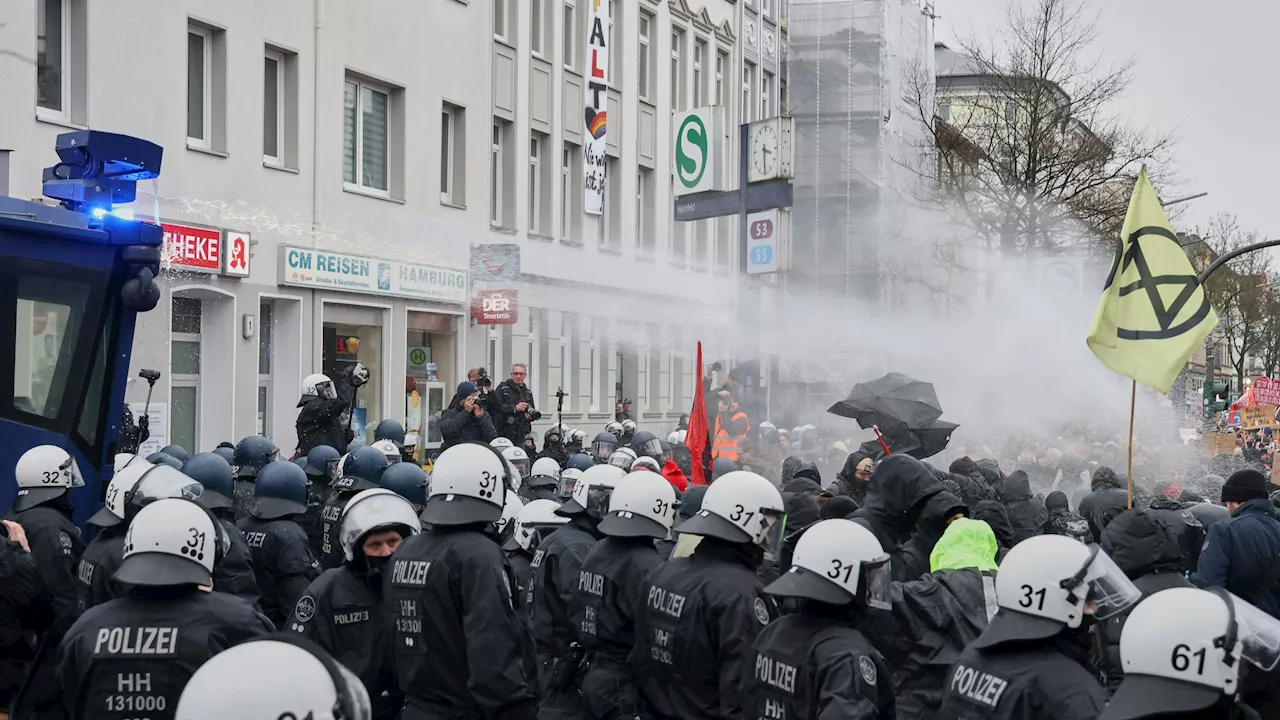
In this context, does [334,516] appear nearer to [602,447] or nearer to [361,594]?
[361,594]

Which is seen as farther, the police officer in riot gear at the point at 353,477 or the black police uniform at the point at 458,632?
the police officer in riot gear at the point at 353,477

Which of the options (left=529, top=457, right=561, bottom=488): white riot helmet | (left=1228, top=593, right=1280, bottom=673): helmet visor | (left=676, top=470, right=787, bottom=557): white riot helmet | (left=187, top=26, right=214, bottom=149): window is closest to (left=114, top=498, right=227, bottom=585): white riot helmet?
(left=676, top=470, right=787, bottom=557): white riot helmet

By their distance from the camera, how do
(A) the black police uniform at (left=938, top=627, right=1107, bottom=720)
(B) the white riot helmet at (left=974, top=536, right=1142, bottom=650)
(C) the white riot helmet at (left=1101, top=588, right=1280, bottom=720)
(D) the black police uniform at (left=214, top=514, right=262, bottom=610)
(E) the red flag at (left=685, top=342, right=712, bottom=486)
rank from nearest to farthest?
(C) the white riot helmet at (left=1101, top=588, right=1280, bottom=720), (A) the black police uniform at (left=938, top=627, right=1107, bottom=720), (B) the white riot helmet at (left=974, top=536, right=1142, bottom=650), (D) the black police uniform at (left=214, top=514, right=262, bottom=610), (E) the red flag at (left=685, top=342, right=712, bottom=486)

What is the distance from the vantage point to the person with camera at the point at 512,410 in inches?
604

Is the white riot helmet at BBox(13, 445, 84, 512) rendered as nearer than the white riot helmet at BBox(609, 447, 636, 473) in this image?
Yes

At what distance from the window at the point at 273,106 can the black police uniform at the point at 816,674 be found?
15.9 meters

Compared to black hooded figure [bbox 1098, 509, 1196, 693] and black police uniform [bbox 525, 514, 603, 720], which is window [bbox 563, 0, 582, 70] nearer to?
black police uniform [bbox 525, 514, 603, 720]

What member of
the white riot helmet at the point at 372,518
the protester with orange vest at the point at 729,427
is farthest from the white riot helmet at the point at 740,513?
the protester with orange vest at the point at 729,427

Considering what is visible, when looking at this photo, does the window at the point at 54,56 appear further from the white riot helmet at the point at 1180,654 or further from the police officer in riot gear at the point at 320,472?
the white riot helmet at the point at 1180,654

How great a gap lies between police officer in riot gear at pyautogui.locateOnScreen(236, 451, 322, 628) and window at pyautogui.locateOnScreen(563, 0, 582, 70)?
20.9 meters

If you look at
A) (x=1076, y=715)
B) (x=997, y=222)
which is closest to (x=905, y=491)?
(x=1076, y=715)

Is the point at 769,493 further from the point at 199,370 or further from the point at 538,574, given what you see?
the point at 199,370

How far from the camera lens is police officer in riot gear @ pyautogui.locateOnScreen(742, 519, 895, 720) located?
4367 millimetres

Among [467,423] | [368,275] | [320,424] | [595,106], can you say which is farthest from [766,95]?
[320,424]
